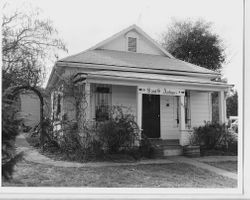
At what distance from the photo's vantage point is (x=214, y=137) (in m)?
12.2

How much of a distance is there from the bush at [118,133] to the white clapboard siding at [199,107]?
13.9 ft

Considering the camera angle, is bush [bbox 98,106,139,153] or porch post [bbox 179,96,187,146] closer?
bush [bbox 98,106,139,153]

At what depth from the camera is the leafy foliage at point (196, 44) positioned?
24523 mm

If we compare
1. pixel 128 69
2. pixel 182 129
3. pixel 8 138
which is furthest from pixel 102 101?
pixel 8 138

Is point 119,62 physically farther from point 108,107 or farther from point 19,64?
point 19,64

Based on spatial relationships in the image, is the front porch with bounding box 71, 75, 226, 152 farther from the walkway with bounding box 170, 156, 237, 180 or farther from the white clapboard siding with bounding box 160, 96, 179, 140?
the walkway with bounding box 170, 156, 237, 180

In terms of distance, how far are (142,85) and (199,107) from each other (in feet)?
12.0

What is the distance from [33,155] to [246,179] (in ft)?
23.1

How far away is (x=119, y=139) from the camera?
1011 cm

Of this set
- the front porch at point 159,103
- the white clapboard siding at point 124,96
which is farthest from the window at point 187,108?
the white clapboard siding at point 124,96

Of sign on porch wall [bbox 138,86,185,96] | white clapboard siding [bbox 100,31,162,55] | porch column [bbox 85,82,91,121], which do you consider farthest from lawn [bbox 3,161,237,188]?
white clapboard siding [bbox 100,31,162,55]

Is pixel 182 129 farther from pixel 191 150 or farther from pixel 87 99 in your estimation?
pixel 87 99

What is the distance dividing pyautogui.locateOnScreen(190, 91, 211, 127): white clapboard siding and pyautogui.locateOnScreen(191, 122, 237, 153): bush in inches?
58.8

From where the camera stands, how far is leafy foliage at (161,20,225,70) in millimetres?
24523
